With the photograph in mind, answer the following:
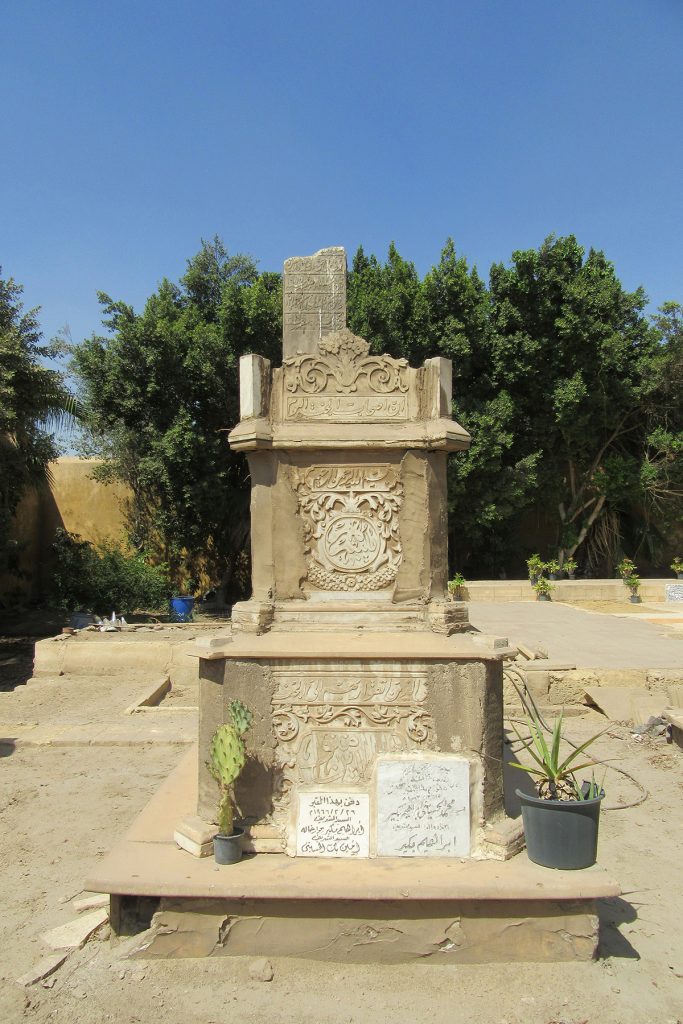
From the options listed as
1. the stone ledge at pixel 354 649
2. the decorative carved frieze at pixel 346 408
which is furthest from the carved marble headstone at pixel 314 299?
the stone ledge at pixel 354 649

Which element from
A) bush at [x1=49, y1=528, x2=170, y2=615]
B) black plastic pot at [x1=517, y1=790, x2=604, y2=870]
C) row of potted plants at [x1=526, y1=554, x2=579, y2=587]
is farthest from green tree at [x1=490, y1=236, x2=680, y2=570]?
black plastic pot at [x1=517, y1=790, x2=604, y2=870]

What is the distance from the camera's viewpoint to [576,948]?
311cm

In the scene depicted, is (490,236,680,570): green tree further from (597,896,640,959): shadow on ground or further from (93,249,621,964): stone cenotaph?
(597,896,640,959): shadow on ground

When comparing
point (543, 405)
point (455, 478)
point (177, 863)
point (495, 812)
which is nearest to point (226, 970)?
point (177, 863)

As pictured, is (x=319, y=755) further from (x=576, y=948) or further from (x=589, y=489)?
(x=589, y=489)

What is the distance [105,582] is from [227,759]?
42.9 feet

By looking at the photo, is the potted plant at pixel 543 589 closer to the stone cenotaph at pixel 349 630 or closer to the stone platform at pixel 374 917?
the stone cenotaph at pixel 349 630

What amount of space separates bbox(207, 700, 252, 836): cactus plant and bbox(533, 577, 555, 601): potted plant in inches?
542

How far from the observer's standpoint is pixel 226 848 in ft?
11.1

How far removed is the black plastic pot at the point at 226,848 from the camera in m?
3.37

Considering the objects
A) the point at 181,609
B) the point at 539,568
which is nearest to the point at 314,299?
the point at 181,609

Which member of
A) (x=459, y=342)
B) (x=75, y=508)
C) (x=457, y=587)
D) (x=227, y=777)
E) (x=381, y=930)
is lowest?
(x=381, y=930)

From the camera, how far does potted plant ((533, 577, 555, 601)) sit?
639 inches

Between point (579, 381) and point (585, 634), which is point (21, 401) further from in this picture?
point (579, 381)
